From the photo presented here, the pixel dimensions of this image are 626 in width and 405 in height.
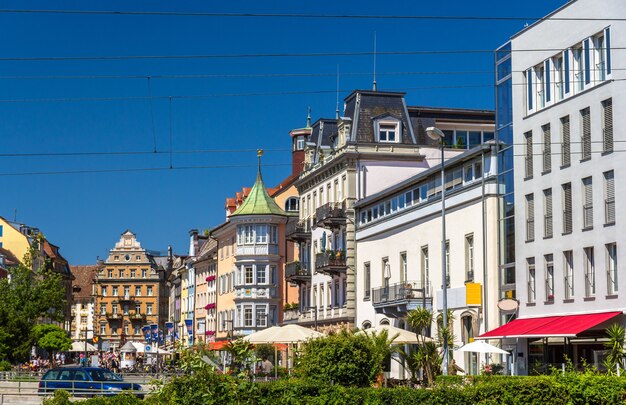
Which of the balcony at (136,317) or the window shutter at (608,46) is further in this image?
the balcony at (136,317)

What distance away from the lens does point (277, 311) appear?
90.2 m

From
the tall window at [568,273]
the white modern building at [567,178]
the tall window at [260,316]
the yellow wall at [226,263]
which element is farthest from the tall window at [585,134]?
the yellow wall at [226,263]

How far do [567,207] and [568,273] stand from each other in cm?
245

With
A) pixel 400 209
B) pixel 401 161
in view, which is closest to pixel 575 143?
pixel 400 209

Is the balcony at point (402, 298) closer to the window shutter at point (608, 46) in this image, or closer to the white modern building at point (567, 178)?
the white modern building at point (567, 178)

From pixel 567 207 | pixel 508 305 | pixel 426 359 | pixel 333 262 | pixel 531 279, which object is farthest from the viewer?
pixel 333 262

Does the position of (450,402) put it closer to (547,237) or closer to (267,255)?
(547,237)

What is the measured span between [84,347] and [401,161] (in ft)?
104

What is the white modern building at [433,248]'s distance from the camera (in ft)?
162

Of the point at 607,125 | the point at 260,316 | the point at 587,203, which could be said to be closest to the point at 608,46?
the point at 607,125

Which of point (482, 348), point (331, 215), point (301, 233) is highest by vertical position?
point (331, 215)

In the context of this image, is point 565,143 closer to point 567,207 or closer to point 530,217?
point 567,207

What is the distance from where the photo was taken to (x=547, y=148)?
4506 cm

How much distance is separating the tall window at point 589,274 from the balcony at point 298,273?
125ft
